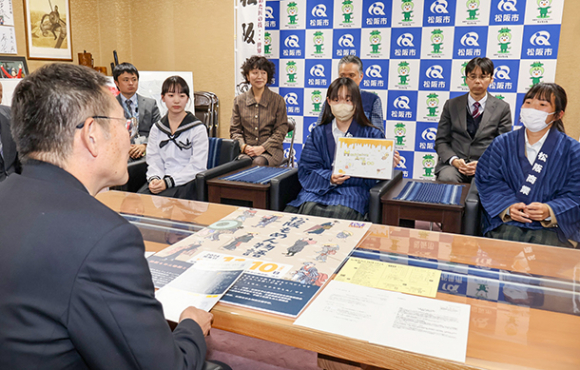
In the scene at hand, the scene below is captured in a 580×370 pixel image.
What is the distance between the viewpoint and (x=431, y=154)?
16.5 feet

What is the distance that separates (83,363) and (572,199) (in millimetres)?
2405

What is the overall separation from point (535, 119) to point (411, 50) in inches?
107

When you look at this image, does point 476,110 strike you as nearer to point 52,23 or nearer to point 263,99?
point 263,99

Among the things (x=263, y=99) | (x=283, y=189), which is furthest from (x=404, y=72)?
(x=283, y=189)

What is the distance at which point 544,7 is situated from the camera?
4.33 m

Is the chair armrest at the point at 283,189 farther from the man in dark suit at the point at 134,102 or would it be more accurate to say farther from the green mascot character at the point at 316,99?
the green mascot character at the point at 316,99

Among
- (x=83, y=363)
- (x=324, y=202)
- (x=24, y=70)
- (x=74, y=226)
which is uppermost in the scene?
(x=24, y=70)

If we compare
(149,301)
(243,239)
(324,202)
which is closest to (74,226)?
(149,301)

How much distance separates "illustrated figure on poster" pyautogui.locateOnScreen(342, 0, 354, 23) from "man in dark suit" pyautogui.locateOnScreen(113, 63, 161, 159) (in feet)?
7.91

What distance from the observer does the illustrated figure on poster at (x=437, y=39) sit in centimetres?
474

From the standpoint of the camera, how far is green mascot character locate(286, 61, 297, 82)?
5.41 metres

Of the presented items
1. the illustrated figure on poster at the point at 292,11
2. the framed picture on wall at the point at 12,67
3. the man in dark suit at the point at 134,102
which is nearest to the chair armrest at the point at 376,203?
the man in dark suit at the point at 134,102

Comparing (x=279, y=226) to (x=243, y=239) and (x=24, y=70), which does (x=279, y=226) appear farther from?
(x=24, y=70)

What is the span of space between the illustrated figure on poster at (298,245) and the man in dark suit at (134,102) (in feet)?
9.13
